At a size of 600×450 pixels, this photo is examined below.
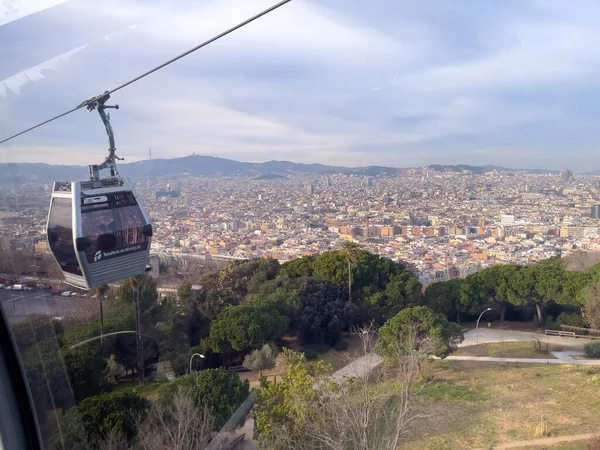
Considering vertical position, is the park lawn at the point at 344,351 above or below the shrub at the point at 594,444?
below

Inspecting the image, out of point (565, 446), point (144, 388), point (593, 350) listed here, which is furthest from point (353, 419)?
point (593, 350)

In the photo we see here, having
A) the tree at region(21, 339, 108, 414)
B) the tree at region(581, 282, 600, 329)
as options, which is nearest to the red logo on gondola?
the tree at region(21, 339, 108, 414)

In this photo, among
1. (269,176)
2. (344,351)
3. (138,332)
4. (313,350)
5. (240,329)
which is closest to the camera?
(138,332)

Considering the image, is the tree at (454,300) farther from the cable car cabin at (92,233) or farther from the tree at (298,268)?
the cable car cabin at (92,233)

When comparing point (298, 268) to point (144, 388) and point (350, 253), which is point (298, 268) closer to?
point (350, 253)

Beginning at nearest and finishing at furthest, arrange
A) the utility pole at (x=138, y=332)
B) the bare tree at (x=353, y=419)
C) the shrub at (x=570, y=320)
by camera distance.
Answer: the bare tree at (x=353, y=419) < the utility pole at (x=138, y=332) < the shrub at (x=570, y=320)

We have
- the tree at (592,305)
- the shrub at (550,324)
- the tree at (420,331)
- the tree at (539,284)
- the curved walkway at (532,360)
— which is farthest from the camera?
the tree at (539,284)

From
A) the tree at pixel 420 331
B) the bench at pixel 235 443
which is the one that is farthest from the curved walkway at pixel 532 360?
the bench at pixel 235 443
